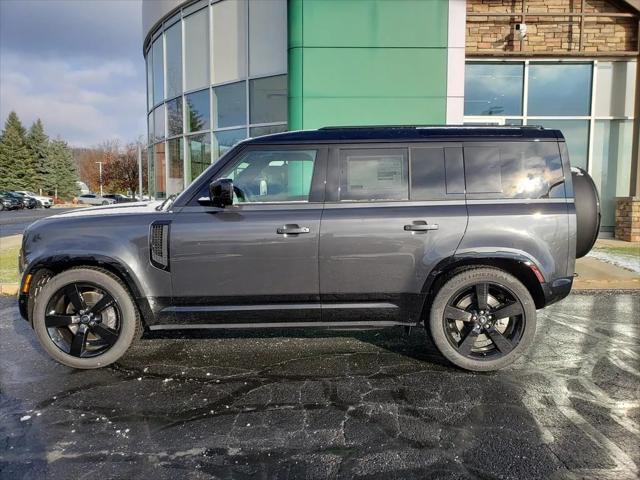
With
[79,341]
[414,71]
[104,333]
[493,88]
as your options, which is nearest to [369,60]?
[414,71]

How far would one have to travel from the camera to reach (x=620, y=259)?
898cm

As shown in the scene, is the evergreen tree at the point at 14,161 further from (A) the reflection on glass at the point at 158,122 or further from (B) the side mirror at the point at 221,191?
(B) the side mirror at the point at 221,191

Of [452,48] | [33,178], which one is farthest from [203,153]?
[33,178]

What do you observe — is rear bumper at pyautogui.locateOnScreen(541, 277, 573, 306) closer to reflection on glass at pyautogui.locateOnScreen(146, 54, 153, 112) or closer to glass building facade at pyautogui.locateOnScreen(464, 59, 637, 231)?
glass building facade at pyautogui.locateOnScreen(464, 59, 637, 231)

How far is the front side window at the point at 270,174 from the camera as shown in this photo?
403 centimetres

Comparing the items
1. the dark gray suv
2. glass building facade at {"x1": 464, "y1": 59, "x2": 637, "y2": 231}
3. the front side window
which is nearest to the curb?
the dark gray suv

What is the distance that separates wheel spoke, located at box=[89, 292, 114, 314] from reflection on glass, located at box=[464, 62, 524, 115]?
10125 mm

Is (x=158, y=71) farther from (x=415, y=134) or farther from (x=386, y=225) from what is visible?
(x=386, y=225)

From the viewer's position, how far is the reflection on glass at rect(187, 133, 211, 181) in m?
13.7

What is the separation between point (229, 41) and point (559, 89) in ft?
28.5

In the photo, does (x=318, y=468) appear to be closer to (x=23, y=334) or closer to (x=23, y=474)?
(x=23, y=474)

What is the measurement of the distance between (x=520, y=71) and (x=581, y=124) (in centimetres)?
208

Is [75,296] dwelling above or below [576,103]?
below

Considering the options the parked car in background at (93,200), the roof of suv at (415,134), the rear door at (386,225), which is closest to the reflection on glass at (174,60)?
the roof of suv at (415,134)
